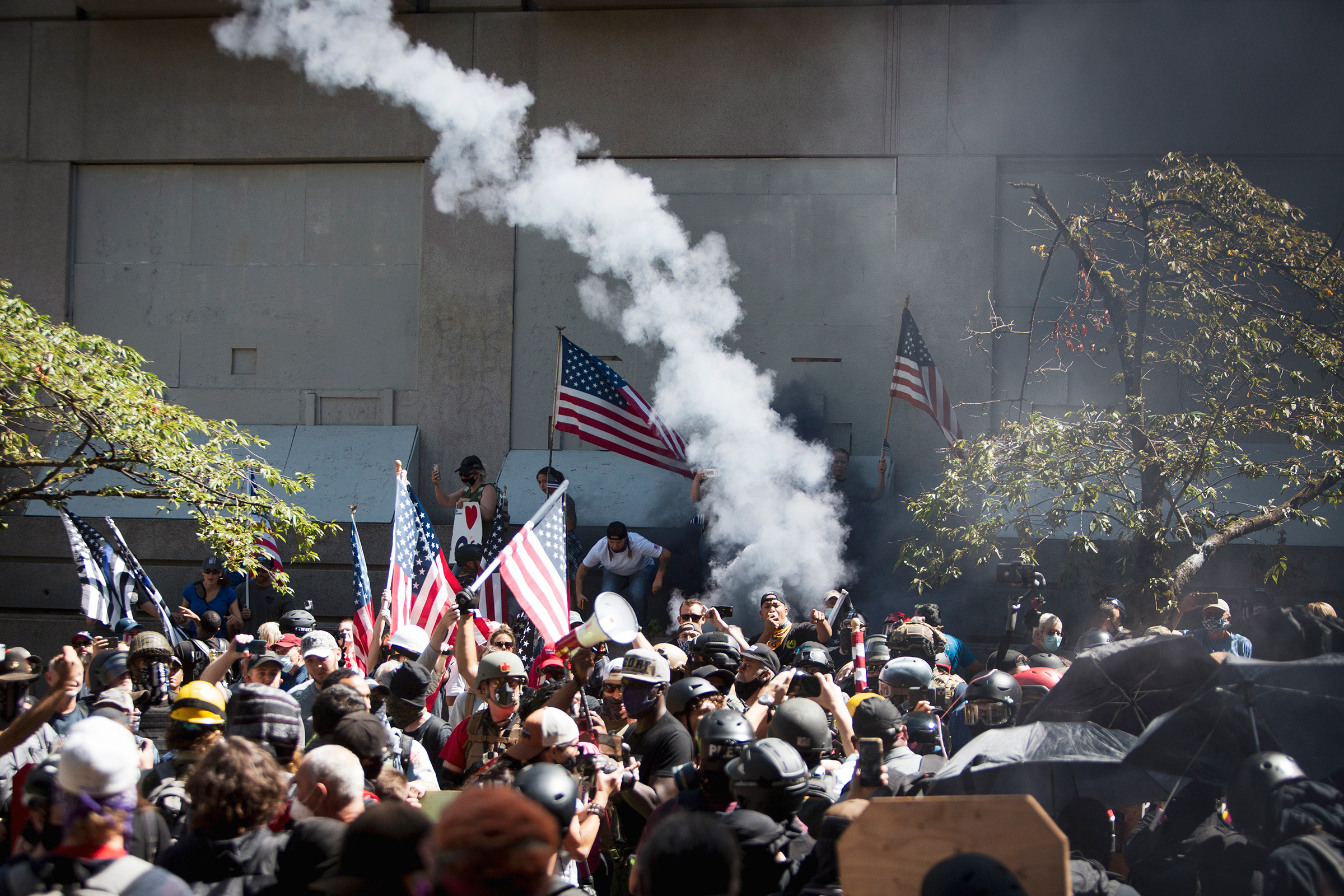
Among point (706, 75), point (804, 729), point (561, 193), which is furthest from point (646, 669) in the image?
point (706, 75)

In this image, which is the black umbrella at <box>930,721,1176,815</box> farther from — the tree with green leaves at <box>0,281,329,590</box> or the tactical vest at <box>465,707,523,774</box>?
the tree with green leaves at <box>0,281,329,590</box>

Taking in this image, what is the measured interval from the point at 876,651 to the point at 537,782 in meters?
3.77

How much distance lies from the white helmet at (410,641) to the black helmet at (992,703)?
9.92ft

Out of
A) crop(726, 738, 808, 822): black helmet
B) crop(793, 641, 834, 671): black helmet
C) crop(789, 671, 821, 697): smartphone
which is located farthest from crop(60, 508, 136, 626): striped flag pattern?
→ crop(726, 738, 808, 822): black helmet

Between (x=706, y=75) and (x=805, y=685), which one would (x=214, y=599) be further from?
(x=706, y=75)

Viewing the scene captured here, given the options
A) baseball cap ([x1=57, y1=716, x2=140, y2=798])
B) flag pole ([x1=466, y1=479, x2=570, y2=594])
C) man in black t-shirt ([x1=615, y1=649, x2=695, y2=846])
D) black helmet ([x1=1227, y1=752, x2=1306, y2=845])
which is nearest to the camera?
baseball cap ([x1=57, y1=716, x2=140, y2=798])

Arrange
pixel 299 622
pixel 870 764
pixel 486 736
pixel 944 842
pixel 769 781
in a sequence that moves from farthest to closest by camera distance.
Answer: pixel 299 622 < pixel 486 736 < pixel 870 764 < pixel 769 781 < pixel 944 842

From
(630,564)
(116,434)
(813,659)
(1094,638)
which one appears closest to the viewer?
(813,659)

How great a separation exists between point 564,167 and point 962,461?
6.24m

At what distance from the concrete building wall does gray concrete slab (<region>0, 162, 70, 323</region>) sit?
0.04 m

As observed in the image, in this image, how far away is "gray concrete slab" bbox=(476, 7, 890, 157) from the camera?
1267 centimetres

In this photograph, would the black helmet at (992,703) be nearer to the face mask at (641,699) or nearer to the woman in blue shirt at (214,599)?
the face mask at (641,699)

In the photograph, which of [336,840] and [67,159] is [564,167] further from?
[336,840]

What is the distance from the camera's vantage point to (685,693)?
4.51 metres
